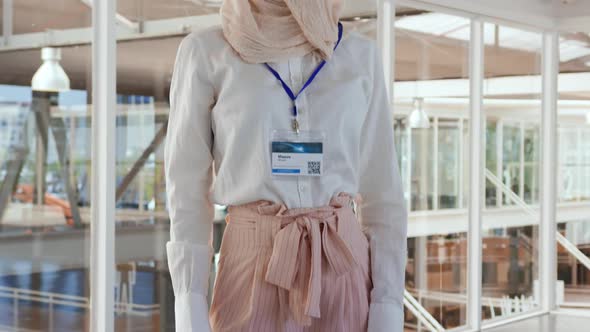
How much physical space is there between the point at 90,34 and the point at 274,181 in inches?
142

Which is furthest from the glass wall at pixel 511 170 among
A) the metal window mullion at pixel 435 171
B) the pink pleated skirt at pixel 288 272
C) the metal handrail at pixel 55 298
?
the pink pleated skirt at pixel 288 272

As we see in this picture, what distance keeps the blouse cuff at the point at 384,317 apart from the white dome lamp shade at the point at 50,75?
3444 mm

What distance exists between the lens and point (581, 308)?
9.59m

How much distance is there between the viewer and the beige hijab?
1589 millimetres

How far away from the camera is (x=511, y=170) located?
8953 mm

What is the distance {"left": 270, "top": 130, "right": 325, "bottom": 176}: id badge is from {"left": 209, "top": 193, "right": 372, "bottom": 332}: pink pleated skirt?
6 centimetres

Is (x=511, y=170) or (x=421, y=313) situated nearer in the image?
Result: (x=421, y=313)

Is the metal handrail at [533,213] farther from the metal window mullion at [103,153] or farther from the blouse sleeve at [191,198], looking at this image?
the blouse sleeve at [191,198]

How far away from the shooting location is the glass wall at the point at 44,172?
4.69m

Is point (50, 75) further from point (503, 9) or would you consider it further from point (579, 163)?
point (579, 163)

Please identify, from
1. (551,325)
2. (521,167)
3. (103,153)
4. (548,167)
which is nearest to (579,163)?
(548,167)

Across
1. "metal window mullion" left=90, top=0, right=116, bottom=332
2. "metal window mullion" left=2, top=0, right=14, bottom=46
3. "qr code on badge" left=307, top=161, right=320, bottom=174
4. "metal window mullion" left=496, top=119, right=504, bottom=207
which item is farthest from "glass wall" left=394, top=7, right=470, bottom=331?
"qr code on badge" left=307, top=161, right=320, bottom=174

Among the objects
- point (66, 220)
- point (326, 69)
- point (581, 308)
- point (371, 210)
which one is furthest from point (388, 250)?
point (581, 308)

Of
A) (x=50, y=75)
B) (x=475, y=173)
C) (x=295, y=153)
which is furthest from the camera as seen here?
(x=475, y=173)
